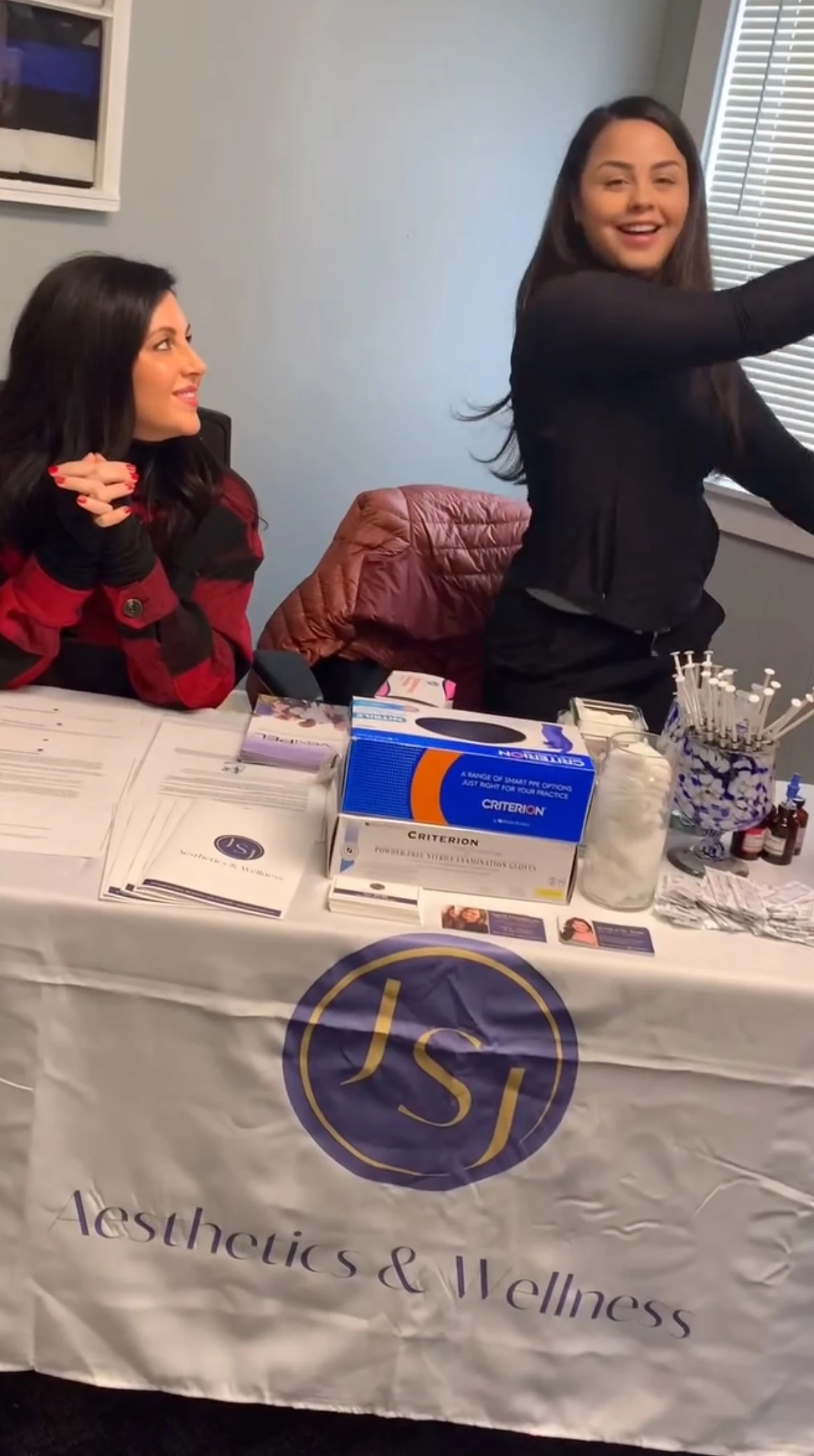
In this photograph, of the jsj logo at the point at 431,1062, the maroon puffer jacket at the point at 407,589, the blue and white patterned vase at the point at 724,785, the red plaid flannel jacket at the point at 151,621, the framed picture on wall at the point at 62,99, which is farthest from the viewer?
the maroon puffer jacket at the point at 407,589

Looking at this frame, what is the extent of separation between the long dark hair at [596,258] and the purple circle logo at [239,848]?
817 millimetres

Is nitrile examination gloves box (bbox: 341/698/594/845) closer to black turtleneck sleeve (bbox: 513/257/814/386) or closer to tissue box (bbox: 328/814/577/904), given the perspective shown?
tissue box (bbox: 328/814/577/904)

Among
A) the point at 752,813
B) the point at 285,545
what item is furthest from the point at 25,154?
the point at 752,813

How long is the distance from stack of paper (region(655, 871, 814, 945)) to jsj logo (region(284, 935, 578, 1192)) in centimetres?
16

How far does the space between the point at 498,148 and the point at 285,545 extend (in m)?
0.92

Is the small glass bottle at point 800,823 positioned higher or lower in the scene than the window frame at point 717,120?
lower

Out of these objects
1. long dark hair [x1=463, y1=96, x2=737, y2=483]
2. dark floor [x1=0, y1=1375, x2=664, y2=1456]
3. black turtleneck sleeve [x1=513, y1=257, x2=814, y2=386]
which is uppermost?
Result: long dark hair [x1=463, y1=96, x2=737, y2=483]

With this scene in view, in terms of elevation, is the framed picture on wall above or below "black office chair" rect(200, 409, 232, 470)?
above

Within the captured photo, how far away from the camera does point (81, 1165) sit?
45.4 inches

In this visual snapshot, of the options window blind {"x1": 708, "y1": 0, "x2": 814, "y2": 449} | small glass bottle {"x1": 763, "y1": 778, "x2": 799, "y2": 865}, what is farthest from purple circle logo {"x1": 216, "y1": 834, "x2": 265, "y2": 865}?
window blind {"x1": 708, "y1": 0, "x2": 814, "y2": 449}

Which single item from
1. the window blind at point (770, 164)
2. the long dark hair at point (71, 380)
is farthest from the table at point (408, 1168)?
the window blind at point (770, 164)

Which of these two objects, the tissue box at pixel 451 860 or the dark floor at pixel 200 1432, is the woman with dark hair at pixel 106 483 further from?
the dark floor at pixel 200 1432

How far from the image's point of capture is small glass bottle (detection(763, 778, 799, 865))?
129 centimetres

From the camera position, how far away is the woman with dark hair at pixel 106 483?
1419 mm
